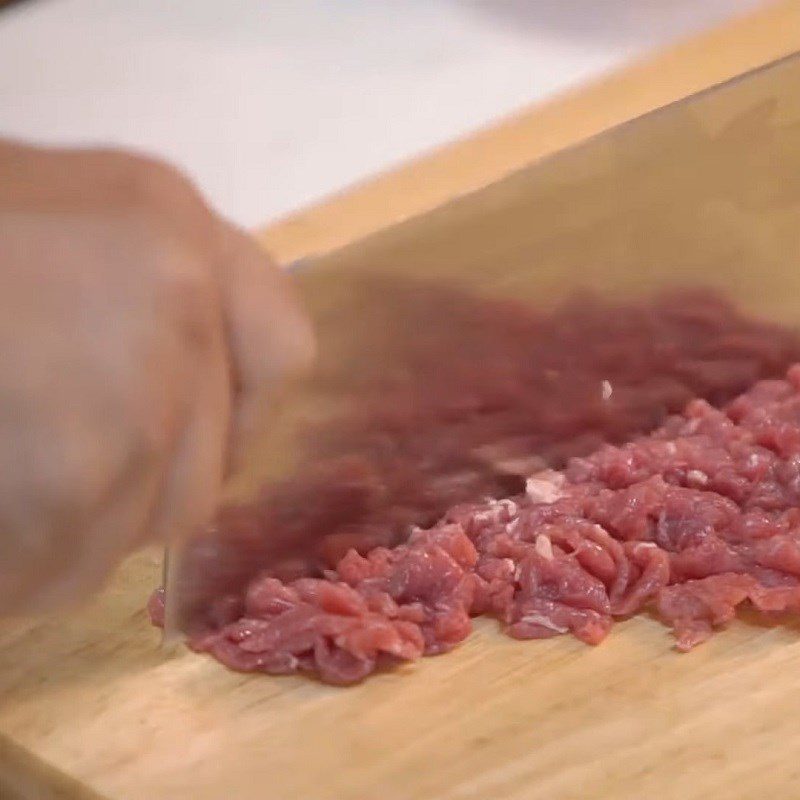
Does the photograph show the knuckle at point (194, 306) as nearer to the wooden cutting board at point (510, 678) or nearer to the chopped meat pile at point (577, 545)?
the wooden cutting board at point (510, 678)

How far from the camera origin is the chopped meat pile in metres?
1.42

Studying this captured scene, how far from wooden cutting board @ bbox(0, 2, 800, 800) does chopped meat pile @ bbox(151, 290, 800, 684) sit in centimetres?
3

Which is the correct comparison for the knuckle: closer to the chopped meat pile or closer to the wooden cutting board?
the wooden cutting board

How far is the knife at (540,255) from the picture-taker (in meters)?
1.37

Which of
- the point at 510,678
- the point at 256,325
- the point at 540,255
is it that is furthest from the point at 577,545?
the point at 256,325

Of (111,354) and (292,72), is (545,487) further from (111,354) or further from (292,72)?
(111,354)

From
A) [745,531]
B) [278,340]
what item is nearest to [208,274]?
[278,340]

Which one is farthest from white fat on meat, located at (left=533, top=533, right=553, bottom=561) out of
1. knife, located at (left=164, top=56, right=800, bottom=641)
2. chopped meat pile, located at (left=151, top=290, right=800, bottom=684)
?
knife, located at (left=164, top=56, right=800, bottom=641)

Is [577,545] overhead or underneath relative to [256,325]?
underneath

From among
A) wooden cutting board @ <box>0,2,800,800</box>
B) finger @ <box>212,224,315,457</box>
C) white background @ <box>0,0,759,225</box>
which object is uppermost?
white background @ <box>0,0,759,225</box>

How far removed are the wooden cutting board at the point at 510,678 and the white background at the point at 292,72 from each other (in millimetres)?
310

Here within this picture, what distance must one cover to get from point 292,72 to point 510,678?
1.03 meters

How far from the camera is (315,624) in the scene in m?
1.39

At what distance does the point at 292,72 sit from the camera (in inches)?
80.4
